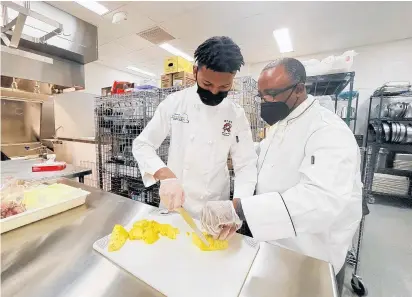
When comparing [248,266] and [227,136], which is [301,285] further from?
[227,136]

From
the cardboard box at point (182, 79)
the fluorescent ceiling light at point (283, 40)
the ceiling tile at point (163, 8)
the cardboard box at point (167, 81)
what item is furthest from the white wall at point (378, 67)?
the cardboard box at point (167, 81)

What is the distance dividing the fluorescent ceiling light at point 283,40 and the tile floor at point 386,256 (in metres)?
3.31

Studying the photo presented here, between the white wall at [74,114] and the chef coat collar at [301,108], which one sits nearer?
the chef coat collar at [301,108]

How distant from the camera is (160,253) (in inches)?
23.9

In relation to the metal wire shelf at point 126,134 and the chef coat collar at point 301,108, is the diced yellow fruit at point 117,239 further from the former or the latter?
the metal wire shelf at point 126,134

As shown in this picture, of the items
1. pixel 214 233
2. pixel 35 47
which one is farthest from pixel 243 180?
pixel 35 47

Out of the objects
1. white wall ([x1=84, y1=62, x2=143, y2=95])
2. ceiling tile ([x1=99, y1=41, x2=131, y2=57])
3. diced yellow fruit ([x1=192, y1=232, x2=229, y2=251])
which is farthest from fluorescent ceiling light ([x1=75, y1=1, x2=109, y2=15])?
diced yellow fruit ([x1=192, y1=232, x2=229, y2=251])

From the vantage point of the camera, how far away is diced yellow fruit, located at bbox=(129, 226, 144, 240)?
67 centimetres

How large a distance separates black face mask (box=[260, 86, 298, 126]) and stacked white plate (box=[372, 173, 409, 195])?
3702 mm

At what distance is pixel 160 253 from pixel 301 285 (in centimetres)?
40

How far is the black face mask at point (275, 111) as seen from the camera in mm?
888

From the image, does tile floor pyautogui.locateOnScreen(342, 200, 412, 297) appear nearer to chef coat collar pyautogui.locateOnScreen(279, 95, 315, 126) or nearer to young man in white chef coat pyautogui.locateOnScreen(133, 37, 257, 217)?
young man in white chef coat pyautogui.locateOnScreen(133, 37, 257, 217)

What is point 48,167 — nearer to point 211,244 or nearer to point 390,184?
point 211,244

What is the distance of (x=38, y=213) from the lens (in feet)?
2.52
